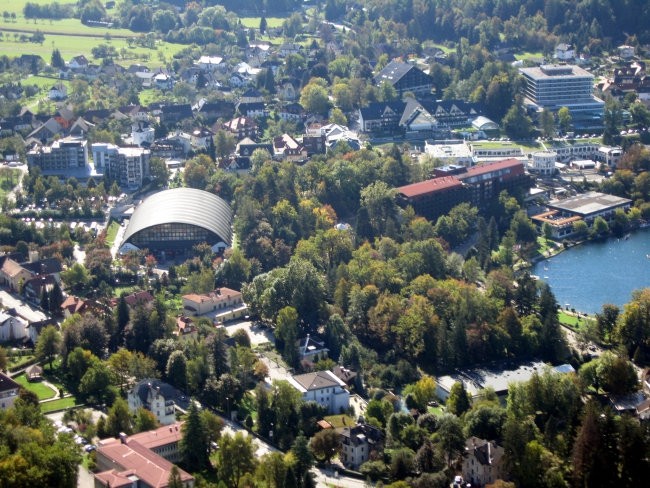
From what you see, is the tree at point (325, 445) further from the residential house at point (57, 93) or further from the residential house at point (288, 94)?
the residential house at point (57, 93)

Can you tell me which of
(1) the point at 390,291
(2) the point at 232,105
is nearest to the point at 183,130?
(2) the point at 232,105

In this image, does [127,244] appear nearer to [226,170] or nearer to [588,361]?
[226,170]

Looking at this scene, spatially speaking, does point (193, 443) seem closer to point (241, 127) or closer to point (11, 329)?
point (11, 329)

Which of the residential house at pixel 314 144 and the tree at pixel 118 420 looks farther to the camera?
the residential house at pixel 314 144

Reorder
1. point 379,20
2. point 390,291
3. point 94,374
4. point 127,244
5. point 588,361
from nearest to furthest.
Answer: point 94,374, point 588,361, point 390,291, point 127,244, point 379,20

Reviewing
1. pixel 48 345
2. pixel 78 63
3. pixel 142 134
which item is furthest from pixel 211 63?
pixel 48 345

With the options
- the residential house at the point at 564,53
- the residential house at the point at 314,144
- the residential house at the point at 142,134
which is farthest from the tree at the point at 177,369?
the residential house at the point at 564,53

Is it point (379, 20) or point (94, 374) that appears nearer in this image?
point (94, 374)
